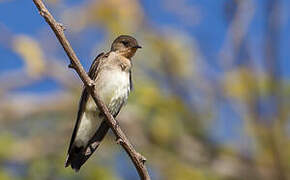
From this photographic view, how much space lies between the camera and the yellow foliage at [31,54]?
7684 millimetres

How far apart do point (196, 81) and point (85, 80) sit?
4.65 meters

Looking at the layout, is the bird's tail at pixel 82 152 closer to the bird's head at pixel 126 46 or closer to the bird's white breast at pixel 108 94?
the bird's white breast at pixel 108 94

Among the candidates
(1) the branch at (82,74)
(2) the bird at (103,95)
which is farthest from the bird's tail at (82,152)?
(1) the branch at (82,74)

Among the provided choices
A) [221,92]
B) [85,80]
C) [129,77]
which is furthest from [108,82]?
[221,92]

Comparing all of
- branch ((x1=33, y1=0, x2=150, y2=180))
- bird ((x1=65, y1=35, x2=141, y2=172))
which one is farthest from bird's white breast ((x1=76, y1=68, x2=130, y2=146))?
branch ((x1=33, y1=0, x2=150, y2=180))

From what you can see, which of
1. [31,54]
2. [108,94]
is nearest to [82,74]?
[108,94]

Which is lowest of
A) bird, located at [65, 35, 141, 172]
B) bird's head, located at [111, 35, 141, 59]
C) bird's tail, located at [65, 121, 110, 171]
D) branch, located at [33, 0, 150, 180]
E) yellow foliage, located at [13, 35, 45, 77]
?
branch, located at [33, 0, 150, 180]

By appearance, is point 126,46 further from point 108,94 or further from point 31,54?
point 31,54

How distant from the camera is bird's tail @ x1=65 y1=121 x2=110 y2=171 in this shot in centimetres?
453

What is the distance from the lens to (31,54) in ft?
25.3

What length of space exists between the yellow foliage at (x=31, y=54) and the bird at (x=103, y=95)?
2742 millimetres

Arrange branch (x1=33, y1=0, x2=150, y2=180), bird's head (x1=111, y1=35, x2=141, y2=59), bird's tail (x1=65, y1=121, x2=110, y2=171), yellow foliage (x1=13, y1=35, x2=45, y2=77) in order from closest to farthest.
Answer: branch (x1=33, y1=0, x2=150, y2=180) < bird's tail (x1=65, y1=121, x2=110, y2=171) < bird's head (x1=111, y1=35, x2=141, y2=59) < yellow foliage (x1=13, y1=35, x2=45, y2=77)

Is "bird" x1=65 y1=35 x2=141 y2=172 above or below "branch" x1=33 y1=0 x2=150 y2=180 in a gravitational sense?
above

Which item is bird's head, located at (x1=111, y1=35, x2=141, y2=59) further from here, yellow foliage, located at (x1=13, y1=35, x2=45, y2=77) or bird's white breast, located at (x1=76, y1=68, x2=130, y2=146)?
yellow foliage, located at (x1=13, y1=35, x2=45, y2=77)
